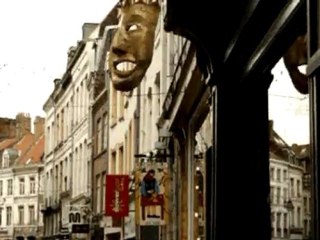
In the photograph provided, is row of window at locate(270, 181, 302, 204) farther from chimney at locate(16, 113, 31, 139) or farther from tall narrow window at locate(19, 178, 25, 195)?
chimney at locate(16, 113, 31, 139)

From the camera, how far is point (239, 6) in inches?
261

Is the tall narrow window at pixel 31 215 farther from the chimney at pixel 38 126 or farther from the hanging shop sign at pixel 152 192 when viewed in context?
the hanging shop sign at pixel 152 192

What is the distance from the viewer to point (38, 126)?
84000mm

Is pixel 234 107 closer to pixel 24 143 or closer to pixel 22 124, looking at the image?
pixel 24 143

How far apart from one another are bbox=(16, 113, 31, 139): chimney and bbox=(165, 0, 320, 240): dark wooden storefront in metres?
83.1

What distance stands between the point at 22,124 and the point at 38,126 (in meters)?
6.47

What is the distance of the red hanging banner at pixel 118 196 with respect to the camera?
27.5 meters

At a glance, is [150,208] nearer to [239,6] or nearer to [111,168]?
[239,6]

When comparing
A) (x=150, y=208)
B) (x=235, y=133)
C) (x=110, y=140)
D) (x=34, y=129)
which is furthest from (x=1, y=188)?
(x=235, y=133)

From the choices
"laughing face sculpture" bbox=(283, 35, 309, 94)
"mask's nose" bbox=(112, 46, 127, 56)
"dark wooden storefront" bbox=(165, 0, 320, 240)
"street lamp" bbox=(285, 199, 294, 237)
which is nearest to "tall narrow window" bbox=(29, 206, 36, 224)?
"mask's nose" bbox=(112, 46, 127, 56)

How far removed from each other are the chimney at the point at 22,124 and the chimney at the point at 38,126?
14.0ft

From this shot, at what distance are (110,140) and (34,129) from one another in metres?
49.4

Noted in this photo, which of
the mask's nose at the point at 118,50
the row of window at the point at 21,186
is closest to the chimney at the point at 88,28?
the row of window at the point at 21,186

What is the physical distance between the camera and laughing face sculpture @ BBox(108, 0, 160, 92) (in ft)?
36.5
